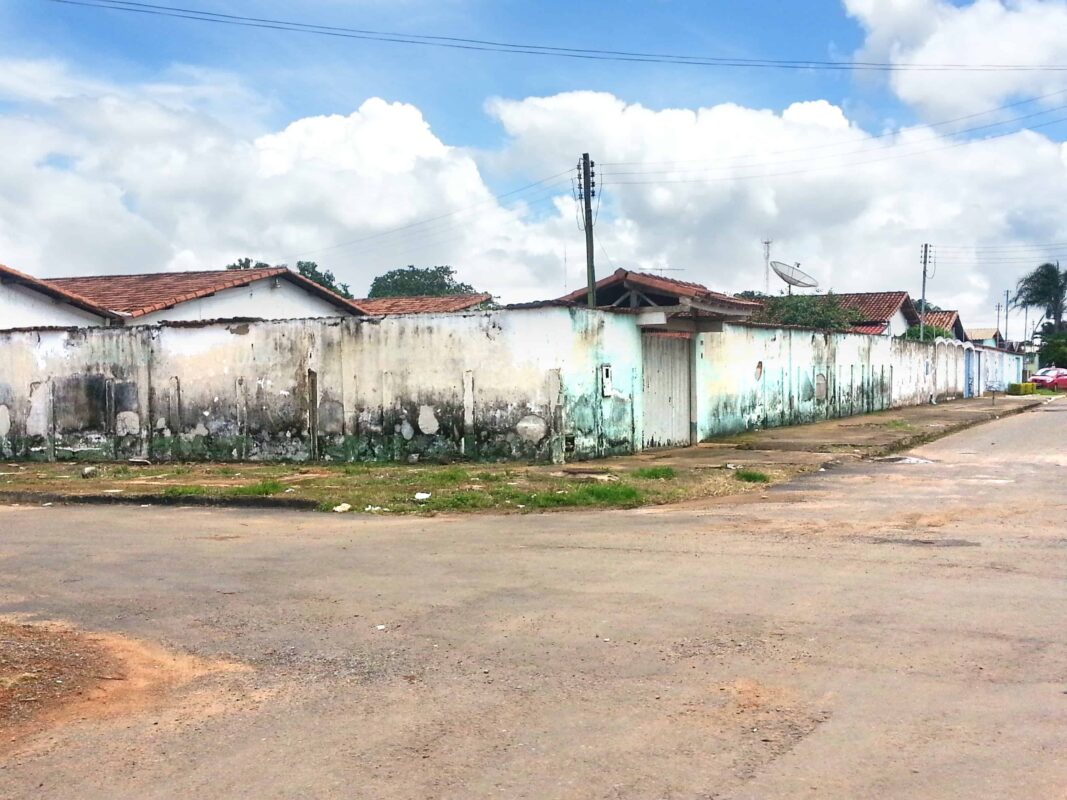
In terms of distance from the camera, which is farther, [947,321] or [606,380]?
[947,321]

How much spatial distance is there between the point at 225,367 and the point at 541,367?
20.5 ft

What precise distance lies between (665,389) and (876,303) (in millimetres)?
38564

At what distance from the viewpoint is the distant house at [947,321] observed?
60.1 m

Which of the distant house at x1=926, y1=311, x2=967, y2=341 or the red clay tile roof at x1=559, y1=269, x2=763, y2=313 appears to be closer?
the red clay tile roof at x1=559, y1=269, x2=763, y2=313

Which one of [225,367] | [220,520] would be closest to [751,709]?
[220,520]

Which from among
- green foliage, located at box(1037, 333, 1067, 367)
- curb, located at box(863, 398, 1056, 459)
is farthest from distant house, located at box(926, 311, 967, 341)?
curb, located at box(863, 398, 1056, 459)

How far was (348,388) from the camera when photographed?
16.7 metres

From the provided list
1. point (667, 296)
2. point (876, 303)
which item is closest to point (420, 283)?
point (876, 303)

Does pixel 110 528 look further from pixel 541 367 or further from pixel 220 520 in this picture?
pixel 541 367

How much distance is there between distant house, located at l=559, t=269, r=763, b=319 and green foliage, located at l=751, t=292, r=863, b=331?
877 inches

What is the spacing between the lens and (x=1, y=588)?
7629mm

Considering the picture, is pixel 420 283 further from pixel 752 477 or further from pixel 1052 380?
pixel 752 477

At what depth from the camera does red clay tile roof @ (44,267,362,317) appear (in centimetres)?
2588

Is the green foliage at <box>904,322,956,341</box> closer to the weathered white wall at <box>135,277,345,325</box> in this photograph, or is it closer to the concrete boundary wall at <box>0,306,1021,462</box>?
the weathered white wall at <box>135,277,345,325</box>
